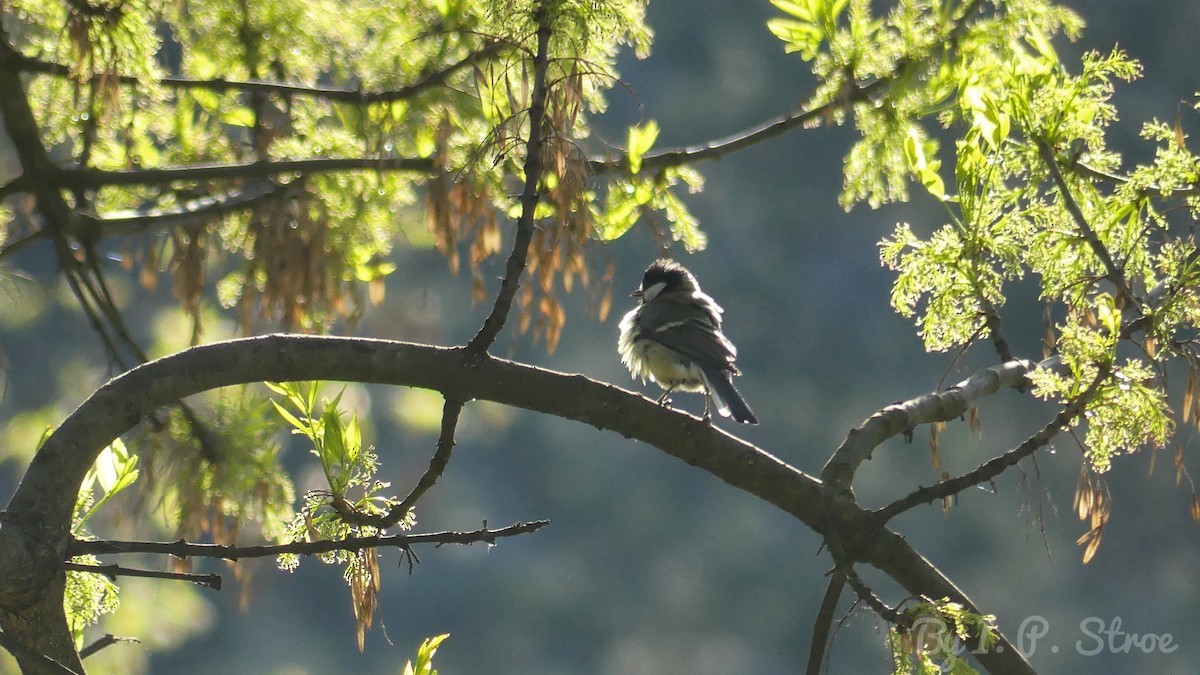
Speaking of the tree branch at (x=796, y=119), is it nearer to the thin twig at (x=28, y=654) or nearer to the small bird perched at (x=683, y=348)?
the small bird perched at (x=683, y=348)

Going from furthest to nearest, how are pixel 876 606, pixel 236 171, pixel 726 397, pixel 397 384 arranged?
pixel 726 397
pixel 236 171
pixel 397 384
pixel 876 606

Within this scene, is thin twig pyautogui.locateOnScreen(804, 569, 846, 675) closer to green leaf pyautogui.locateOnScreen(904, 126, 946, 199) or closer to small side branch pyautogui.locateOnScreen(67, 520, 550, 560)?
small side branch pyautogui.locateOnScreen(67, 520, 550, 560)

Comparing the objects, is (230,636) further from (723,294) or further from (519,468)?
(723,294)

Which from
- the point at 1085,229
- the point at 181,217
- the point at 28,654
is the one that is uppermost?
the point at 181,217

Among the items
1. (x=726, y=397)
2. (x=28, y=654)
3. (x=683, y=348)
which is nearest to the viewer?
(x=28, y=654)

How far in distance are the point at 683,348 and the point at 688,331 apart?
0.07 meters

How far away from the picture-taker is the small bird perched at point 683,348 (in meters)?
3.28

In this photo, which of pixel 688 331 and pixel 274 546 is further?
pixel 688 331

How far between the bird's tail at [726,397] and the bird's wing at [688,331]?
0.12ft

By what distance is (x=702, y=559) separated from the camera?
19.6 m

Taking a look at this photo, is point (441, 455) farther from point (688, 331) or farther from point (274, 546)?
point (688, 331)

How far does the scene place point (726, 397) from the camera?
10.5ft

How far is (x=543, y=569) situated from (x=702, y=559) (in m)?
2.55

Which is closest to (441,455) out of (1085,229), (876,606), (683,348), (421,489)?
(421,489)
